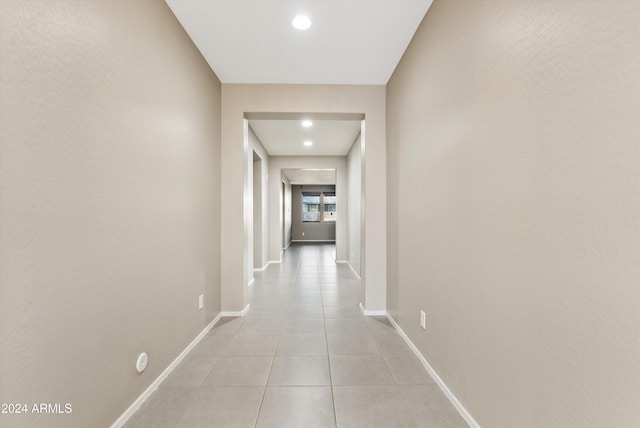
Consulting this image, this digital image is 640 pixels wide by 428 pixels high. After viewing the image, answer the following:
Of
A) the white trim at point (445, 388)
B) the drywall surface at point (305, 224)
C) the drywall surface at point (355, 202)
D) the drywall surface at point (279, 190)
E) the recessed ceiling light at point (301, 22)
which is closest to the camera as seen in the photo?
the white trim at point (445, 388)

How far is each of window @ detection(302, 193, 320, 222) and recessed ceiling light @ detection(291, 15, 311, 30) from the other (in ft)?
32.9

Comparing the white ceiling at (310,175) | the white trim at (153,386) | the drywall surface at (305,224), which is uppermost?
the white ceiling at (310,175)

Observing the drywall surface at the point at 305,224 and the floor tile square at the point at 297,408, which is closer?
the floor tile square at the point at 297,408

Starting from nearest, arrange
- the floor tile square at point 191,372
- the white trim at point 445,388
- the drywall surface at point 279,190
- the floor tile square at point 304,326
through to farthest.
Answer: the white trim at point 445,388
the floor tile square at point 191,372
the floor tile square at point 304,326
the drywall surface at point 279,190

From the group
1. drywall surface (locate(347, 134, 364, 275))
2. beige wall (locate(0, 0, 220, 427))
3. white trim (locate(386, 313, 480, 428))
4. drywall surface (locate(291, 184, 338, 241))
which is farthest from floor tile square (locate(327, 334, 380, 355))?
drywall surface (locate(291, 184, 338, 241))

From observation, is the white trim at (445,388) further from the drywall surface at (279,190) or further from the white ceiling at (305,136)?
the drywall surface at (279,190)

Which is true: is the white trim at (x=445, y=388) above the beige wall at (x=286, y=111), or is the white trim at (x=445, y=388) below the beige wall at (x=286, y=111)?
below

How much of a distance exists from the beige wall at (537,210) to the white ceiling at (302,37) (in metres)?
0.43

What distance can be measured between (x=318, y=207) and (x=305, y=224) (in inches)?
37.3

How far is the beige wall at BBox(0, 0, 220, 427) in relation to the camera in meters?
0.99

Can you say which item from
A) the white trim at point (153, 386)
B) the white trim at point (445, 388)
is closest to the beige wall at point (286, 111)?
the white trim at point (153, 386)

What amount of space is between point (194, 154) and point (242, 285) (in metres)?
1.59

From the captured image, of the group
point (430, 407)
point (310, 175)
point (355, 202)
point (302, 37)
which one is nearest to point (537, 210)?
point (430, 407)

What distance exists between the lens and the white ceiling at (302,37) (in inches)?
Result: 79.4
